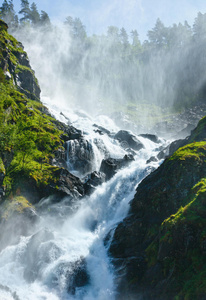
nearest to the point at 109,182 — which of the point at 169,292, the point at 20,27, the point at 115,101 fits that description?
the point at 169,292

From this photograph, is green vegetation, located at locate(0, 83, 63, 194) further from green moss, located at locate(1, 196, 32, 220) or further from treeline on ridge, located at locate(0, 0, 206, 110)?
treeline on ridge, located at locate(0, 0, 206, 110)

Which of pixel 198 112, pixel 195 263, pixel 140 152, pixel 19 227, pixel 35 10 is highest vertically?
pixel 35 10

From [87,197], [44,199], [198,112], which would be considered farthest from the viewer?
[198,112]

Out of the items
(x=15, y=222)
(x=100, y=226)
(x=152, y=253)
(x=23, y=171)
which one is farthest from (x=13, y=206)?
(x=152, y=253)

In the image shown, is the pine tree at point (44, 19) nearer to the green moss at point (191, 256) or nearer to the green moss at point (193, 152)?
the green moss at point (193, 152)

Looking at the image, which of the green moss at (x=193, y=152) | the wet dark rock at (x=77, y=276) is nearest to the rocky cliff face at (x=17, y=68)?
the green moss at (x=193, y=152)

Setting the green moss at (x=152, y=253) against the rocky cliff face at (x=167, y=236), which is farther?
the green moss at (x=152, y=253)

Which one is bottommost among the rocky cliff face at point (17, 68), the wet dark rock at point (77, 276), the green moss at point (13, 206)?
the wet dark rock at point (77, 276)

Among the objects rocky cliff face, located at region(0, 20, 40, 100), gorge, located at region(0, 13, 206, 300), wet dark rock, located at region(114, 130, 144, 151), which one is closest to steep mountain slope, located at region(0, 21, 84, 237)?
gorge, located at region(0, 13, 206, 300)

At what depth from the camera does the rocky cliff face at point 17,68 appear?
162 feet

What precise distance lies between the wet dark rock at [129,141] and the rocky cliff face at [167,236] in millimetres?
26480

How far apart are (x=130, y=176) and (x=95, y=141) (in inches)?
598

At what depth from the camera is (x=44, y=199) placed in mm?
26453

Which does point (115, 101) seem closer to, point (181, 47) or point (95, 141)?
point (181, 47)
